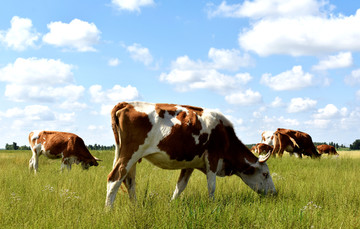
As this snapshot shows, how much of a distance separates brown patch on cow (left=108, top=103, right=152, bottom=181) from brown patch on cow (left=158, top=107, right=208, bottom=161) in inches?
15.9

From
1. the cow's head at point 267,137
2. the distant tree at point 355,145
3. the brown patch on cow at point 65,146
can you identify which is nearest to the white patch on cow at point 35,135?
the brown patch on cow at point 65,146

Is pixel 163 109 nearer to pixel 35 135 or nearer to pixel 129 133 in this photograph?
pixel 129 133

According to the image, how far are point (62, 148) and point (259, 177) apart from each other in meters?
10.3

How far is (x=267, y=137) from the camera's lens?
2428 cm

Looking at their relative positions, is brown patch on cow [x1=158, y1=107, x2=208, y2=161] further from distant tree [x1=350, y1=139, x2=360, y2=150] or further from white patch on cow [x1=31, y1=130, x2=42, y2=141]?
distant tree [x1=350, y1=139, x2=360, y2=150]

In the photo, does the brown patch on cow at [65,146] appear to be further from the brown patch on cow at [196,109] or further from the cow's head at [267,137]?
the cow's head at [267,137]

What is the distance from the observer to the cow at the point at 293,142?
19.4m

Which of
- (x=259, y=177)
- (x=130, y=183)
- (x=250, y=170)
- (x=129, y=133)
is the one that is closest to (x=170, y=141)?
(x=129, y=133)

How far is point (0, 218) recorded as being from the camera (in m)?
4.91

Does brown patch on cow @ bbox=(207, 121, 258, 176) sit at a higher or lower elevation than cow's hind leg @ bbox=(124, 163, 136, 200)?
higher

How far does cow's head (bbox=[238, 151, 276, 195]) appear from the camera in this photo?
7328 millimetres

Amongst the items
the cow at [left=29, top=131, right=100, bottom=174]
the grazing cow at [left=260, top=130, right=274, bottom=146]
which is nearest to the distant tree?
the grazing cow at [left=260, top=130, right=274, bottom=146]

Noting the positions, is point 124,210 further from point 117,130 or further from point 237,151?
point 237,151

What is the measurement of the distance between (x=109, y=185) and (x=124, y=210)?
925 mm
